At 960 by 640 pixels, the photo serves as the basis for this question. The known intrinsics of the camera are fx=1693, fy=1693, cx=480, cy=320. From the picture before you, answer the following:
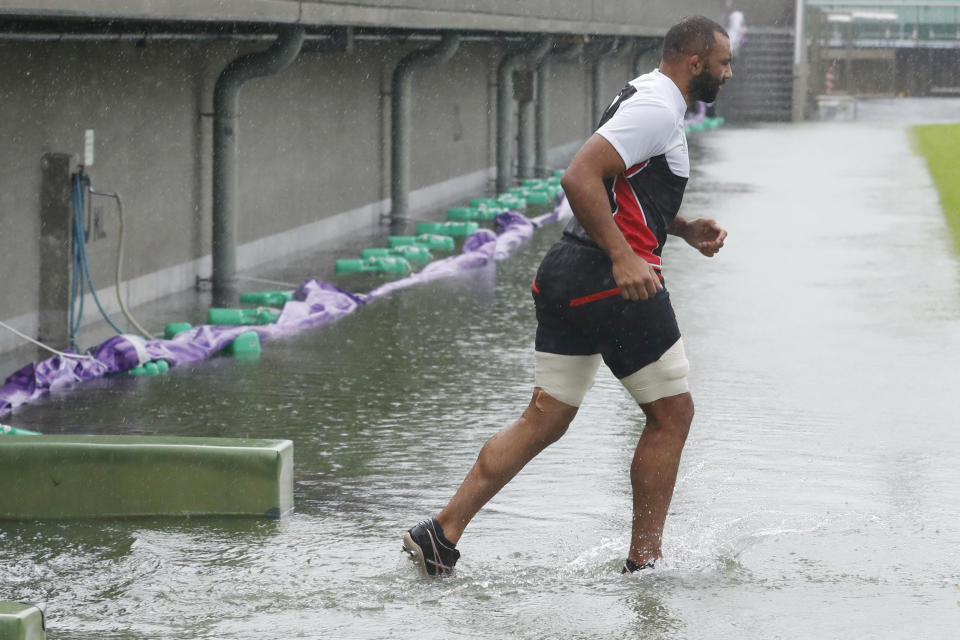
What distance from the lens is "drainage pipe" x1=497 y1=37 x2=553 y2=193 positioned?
22.2 metres

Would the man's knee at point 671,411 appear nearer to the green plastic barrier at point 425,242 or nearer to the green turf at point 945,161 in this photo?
the green plastic barrier at point 425,242

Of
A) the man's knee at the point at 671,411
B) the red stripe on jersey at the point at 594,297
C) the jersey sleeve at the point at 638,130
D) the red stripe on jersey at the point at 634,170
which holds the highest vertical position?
the jersey sleeve at the point at 638,130

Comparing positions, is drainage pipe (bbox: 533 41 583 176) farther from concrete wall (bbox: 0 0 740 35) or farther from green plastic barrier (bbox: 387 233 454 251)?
green plastic barrier (bbox: 387 233 454 251)

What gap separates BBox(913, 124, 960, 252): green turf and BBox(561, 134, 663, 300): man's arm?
11373mm

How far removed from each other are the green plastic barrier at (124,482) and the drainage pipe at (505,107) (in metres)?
16.4

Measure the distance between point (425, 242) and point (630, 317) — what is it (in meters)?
10.9

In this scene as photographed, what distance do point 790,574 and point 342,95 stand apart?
12285 mm

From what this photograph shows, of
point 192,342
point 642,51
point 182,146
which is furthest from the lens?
point 642,51

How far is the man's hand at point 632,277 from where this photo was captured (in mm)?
5102

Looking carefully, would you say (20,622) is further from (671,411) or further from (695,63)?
(695,63)

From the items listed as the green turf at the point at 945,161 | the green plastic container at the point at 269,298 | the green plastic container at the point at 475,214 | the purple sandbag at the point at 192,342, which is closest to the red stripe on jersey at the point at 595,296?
the purple sandbag at the point at 192,342

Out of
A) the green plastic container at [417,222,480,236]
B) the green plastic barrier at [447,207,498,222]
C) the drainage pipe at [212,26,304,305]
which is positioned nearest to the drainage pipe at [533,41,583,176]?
the green plastic barrier at [447,207,498,222]

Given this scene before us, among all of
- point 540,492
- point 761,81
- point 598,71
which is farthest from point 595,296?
point 761,81

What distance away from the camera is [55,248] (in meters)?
10.5
